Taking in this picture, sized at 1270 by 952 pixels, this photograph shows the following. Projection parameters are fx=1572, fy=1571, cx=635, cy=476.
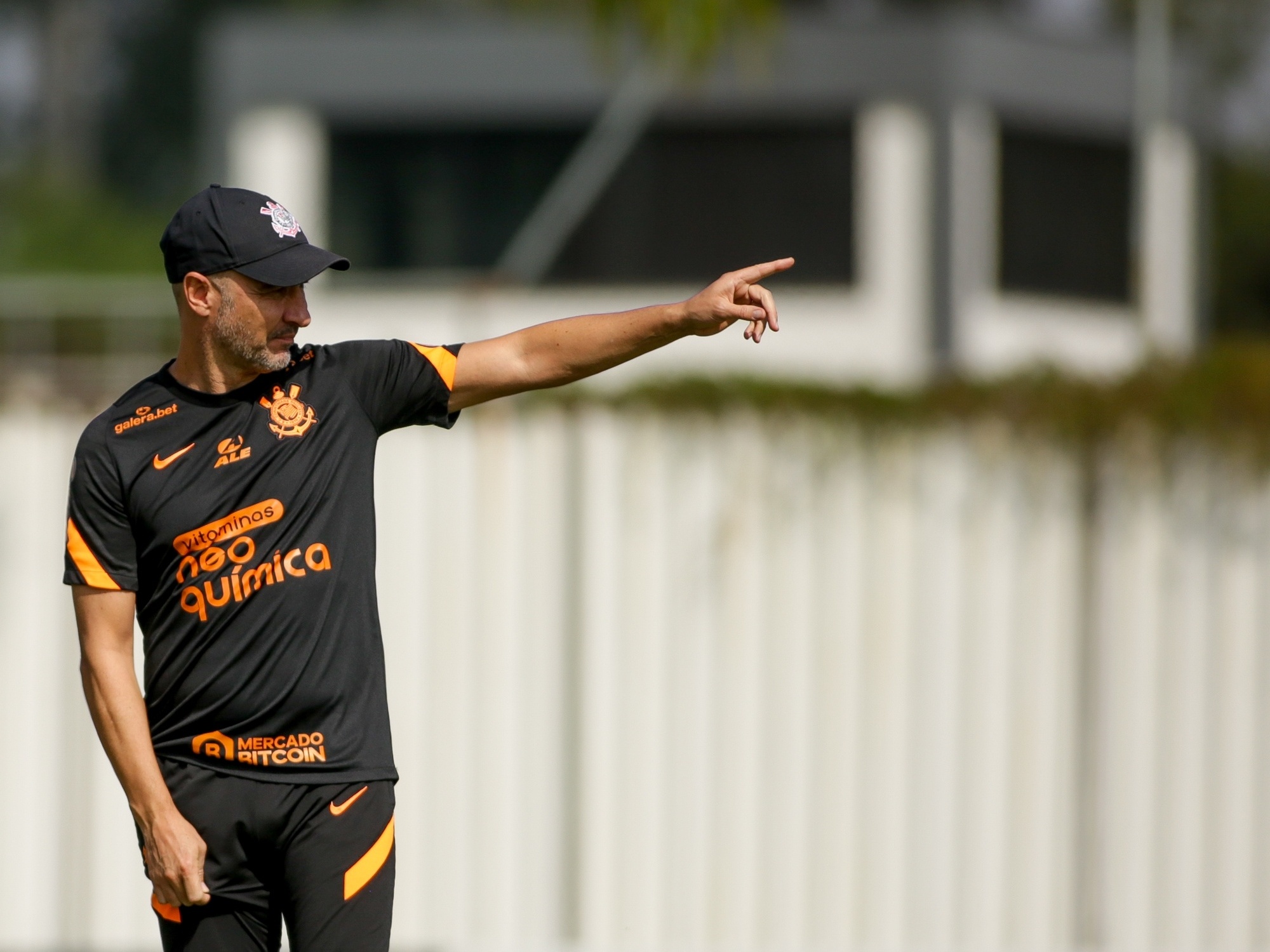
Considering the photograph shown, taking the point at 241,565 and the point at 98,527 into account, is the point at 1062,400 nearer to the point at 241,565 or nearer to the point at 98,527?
the point at 241,565

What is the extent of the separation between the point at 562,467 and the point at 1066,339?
31.7ft

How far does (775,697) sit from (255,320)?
3.63m

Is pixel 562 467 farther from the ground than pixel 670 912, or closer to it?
farther from the ground

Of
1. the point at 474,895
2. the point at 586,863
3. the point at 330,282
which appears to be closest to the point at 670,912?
the point at 586,863

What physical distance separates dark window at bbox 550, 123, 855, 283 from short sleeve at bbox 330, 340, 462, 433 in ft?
36.6

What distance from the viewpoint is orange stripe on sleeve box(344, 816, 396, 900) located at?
10.5 feet

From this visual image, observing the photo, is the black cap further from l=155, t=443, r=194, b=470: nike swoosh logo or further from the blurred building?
the blurred building

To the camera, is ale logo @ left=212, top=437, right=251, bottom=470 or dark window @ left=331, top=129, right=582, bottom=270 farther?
dark window @ left=331, top=129, right=582, bottom=270

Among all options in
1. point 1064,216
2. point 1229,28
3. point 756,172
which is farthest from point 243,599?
point 1229,28

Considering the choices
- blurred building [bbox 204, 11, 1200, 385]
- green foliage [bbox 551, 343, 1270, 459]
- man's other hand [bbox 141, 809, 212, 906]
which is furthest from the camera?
blurred building [bbox 204, 11, 1200, 385]

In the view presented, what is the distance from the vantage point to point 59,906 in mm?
6348

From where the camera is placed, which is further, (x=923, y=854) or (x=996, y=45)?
(x=996, y=45)

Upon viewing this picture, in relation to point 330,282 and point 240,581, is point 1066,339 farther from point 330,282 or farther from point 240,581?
point 240,581

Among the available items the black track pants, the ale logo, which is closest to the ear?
the ale logo
